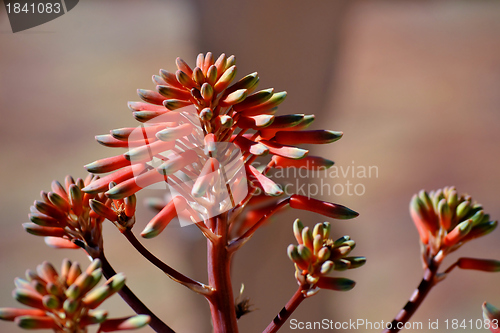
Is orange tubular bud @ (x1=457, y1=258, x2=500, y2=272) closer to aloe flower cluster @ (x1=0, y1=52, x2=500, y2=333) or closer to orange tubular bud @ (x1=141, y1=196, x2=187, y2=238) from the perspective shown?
aloe flower cluster @ (x1=0, y1=52, x2=500, y2=333)

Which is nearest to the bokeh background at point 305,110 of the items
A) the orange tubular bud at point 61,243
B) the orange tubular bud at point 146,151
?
the orange tubular bud at point 61,243

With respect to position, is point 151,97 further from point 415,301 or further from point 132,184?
point 415,301

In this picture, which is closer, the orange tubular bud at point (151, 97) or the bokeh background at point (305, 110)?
the orange tubular bud at point (151, 97)

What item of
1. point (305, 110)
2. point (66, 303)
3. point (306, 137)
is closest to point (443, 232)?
point (306, 137)

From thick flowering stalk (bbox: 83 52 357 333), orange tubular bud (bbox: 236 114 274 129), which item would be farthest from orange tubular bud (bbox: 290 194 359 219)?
orange tubular bud (bbox: 236 114 274 129)

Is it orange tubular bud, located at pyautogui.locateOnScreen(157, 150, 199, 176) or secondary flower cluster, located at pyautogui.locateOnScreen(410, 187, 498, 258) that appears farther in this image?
secondary flower cluster, located at pyautogui.locateOnScreen(410, 187, 498, 258)

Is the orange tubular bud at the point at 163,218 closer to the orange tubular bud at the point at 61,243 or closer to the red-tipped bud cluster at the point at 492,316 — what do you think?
the orange tubular bud at the point at 61,243
